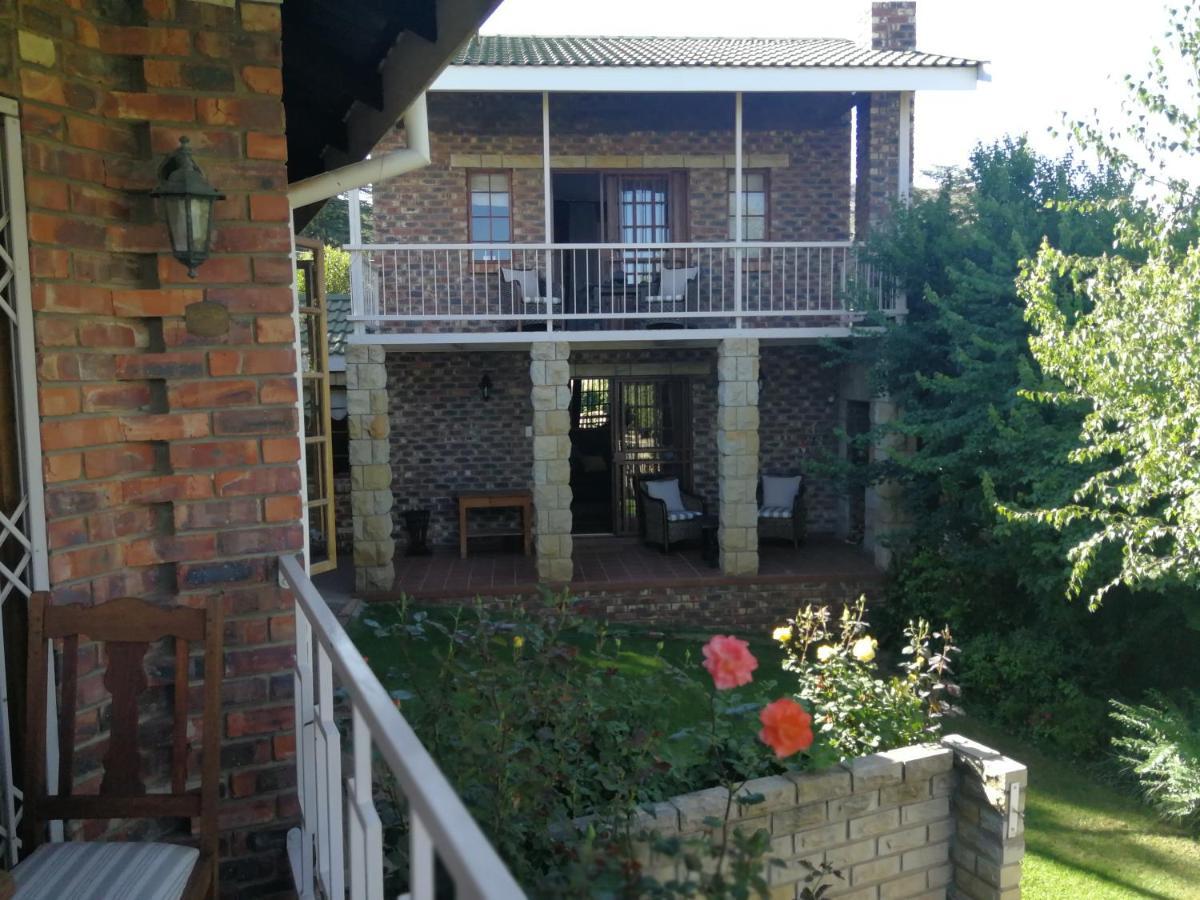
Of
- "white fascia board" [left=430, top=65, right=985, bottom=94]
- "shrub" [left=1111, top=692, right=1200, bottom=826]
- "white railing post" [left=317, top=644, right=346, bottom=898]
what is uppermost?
"white fascia board" [left=430, top=65, right=985, bottom=94]

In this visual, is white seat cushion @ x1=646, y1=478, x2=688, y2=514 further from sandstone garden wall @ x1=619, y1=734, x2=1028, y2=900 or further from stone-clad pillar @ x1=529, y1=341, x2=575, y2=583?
sandstone garden wall @ x1=619, y1=734, x2=1028, y2=900

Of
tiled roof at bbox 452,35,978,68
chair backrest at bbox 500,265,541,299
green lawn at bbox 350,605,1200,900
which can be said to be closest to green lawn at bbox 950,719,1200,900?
green lawn at bbox 350,605,1200,900

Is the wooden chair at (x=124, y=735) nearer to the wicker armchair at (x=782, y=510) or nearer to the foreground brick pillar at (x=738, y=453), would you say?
the foreground brick pillar at (x=738, y=453)

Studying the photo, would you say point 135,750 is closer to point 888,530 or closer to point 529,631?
point 529,631

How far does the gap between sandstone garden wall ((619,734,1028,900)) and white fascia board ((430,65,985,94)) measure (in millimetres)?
7915

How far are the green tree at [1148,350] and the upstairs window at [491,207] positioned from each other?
6749 millimetres

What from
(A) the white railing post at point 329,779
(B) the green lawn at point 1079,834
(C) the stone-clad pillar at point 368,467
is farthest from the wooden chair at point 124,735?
(C) the stone-clad pillar at point 368,467

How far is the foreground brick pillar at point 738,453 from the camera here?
10953 mm

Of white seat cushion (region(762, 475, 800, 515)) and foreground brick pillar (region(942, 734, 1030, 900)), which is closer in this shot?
foreground brick pillar (region(942, 734, 1030, 900))

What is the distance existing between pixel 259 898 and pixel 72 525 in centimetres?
120

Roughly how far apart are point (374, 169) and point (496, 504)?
8.09 meters

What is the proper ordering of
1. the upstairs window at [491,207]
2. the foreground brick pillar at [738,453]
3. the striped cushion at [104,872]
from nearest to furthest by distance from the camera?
the striped cushion at [104,872] < the foreground brick pillar at [738,453] < the upstairs window at [491,207]

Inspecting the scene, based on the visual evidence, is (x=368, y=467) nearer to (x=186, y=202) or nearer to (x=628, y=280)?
(x=628, y=280)

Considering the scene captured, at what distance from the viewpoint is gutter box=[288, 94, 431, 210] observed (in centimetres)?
377
